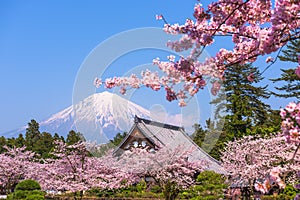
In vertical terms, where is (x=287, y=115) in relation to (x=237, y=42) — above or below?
below

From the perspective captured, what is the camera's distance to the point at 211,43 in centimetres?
397

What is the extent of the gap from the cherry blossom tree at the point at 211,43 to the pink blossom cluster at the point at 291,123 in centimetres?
87

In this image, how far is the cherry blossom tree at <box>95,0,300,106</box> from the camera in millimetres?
3556

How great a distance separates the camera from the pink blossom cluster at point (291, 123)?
2.49 metres

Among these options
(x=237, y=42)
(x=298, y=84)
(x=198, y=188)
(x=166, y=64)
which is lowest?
(x=198, y=188)

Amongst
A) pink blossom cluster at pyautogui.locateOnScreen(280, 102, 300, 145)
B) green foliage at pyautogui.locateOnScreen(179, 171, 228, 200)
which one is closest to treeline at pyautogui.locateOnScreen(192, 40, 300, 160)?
green foliage at pyautogui.locateOnScreen(179, 171, 228, 200)

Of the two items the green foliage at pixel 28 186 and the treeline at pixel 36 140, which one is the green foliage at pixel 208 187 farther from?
the treeline at pixel 36 140

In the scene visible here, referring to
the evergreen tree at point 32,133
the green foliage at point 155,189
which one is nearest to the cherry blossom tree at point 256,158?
the green foliage at point 155,189

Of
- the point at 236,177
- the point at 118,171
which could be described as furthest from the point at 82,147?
the point at 236,177

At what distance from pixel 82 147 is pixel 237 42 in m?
10.6

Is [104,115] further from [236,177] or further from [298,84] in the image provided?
[298,84]

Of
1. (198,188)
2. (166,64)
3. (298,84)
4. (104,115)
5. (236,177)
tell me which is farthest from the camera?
(298,84)

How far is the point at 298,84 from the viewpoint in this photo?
2698 centimetres

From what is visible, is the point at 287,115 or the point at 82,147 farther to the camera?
the point at 82,147
